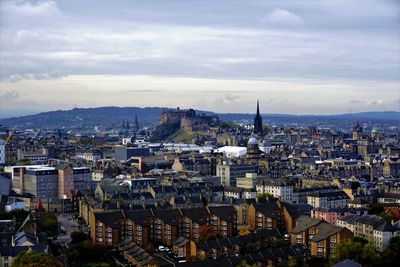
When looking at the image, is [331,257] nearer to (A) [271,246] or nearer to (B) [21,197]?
(A) [271,246]

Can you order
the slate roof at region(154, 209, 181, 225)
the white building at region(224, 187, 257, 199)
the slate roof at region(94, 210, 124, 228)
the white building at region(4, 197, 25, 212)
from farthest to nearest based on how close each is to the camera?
the white building at region(224, 187, 257, 199) → the white building at region(4, 197, 25, 212) → the slate roof at region(154, 209, 181, 225) → the slate roof at region(94, 210, 124, 228)

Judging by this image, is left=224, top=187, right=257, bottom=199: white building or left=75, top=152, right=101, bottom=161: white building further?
left=75, top=152, right=101, bottom=161: white building

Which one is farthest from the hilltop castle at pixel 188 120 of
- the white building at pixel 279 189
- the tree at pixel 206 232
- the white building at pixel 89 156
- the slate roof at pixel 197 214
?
the tree at pixel 206 232

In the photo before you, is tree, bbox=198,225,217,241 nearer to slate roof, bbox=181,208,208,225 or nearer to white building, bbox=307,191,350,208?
slate roof, bbox=181,208,208,225

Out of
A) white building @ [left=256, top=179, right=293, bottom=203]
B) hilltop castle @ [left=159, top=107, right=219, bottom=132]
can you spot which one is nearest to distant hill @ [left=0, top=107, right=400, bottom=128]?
hilltop castle @ [left=159, top=107, right=219, bottom=132]

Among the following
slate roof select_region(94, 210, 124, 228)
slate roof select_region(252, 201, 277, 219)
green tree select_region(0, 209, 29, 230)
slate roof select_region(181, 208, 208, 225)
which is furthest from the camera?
green tree select_region(0, 209, 29, 230)

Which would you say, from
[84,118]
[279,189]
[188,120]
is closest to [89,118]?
[84,118]
